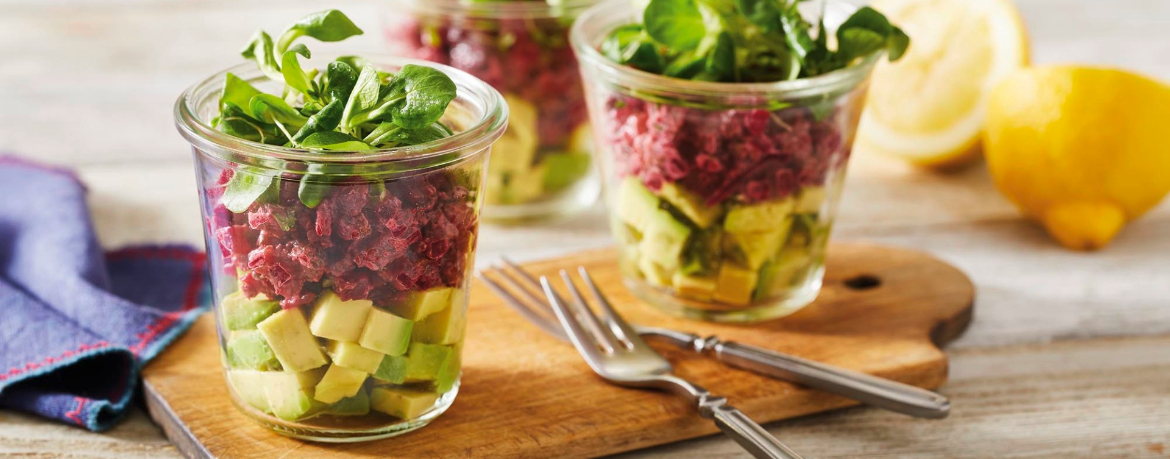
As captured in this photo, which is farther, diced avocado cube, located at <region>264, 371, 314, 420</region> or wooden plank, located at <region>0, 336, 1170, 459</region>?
wooden plank, located at <region>0, 336, 1170, 459</region>

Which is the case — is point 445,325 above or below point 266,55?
below

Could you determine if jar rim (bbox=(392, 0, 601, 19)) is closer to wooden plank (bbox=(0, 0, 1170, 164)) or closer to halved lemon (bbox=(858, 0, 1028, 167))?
wooden plank (bbox=(0, 0, 1170, 164))

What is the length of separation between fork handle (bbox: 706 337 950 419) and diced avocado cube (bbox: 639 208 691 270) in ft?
0.55

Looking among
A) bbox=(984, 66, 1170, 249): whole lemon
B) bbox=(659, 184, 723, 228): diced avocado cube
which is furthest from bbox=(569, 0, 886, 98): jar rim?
bbox=(984, 66, 1170, 249): whole lemon

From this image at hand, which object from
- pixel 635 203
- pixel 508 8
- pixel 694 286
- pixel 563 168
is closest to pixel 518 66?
pixel 508 8

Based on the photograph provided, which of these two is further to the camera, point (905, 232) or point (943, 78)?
point (943, 78)

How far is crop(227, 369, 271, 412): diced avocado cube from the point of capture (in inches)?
49.2

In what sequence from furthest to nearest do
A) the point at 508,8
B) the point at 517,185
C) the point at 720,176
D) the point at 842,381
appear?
1. the point at 517,185
2. the point at 508,8
3. the point at 720,176
4. the point at 842,381

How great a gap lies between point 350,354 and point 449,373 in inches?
6.1

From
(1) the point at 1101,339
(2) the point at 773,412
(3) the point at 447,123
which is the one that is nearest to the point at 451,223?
(3) the point at 447,123

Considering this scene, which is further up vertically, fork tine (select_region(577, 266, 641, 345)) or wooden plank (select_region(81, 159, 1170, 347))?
fork tine (select_region(577, 266, 641, 345))

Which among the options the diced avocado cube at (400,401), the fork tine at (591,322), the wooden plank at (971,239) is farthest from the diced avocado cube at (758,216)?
the diced avocado cube at (400,401)

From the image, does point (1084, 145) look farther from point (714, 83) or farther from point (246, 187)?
point (246, 187)

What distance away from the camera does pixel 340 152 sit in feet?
3.65
